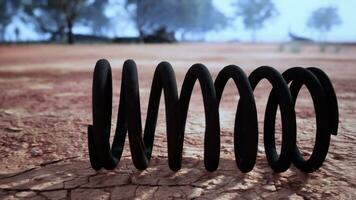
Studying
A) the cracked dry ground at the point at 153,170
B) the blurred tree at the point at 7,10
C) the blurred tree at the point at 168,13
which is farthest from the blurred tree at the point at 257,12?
the cracked dry ground at the point at 153,170

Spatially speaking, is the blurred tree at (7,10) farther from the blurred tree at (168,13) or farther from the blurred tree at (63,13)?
the blurred tree at (168,13)

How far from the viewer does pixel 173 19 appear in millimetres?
75562

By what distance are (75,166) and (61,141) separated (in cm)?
83

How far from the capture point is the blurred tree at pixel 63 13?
132ft

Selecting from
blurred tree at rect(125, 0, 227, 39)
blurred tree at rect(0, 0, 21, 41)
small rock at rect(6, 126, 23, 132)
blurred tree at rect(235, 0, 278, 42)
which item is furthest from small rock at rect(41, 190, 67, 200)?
blurred tree at rect(235, 0, 278, 42)

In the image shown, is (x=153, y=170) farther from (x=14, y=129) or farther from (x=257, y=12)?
(x=257, y=12)

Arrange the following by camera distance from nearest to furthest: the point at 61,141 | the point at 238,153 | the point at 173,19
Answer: the point at 238,153
the point at 61,141
the point at 173,19

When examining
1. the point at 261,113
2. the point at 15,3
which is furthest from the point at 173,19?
the point at 261,113

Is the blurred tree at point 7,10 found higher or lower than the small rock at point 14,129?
higher

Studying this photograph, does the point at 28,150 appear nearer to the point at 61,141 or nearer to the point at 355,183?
the point at 61,141

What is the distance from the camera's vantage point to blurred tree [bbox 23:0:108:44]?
40.2 metres

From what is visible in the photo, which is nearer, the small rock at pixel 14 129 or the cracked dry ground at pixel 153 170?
the cracked dry ground at pixel 153 170

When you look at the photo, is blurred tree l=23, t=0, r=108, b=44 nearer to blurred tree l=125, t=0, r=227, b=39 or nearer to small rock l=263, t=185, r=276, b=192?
blurred tree l=125, t=0, r=227, b=39

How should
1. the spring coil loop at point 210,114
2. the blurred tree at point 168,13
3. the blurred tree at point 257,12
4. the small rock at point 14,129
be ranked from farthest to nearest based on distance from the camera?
the blurred tree at point 257,12
the blurred tree at point 168,13
the small rock at point 14,129
the spring coil loop at point 210,114
